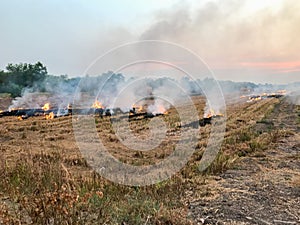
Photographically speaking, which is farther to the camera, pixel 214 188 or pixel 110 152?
pixel 110 152

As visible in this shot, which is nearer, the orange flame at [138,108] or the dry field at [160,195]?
the dry field at [160,195]

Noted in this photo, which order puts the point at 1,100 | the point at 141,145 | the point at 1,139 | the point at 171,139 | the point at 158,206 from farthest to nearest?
the point at 1,100 → the point at 1,139 → the point at 171,139 → the point at 141,145 → the point at 158,206

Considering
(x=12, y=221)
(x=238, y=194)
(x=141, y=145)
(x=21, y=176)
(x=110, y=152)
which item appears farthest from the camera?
(x=141, y=145)

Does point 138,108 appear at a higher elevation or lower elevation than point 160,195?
higher

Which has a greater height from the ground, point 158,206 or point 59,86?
point 59,86

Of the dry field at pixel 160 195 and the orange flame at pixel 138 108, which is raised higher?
the orange flame at pixel 138 108

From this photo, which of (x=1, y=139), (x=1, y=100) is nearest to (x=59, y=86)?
(x=1, y=100)

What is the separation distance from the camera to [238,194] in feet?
19.4

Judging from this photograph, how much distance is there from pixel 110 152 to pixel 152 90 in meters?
14.0

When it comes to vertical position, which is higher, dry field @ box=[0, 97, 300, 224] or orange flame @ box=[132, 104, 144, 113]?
orange flame @ box=[132, 104, 144, 113]

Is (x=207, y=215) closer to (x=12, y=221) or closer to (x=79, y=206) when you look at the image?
(x=79, y=206)

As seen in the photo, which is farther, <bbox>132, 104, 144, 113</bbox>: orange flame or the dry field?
<bbox>132, 104, 144, 113</bbox>: orange flame

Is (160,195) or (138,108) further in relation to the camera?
(138,108)

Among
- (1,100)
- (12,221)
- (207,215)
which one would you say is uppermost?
(1,100)
